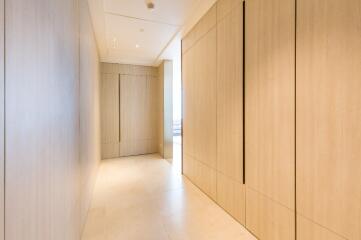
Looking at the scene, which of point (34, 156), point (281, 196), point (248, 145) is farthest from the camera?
point (248, 145)

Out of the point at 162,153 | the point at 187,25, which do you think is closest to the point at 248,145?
the point at 187,25

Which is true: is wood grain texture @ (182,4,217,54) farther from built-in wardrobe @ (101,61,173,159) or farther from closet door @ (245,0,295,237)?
built-in wardrobe @ (101,61,173,159)

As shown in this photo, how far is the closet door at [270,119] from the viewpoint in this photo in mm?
1758

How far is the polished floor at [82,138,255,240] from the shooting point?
2221 mm

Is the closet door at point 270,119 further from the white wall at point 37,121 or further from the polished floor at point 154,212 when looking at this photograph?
the white wall at point 37,121

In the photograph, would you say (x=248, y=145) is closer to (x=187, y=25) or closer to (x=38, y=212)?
(x=38, y=212)

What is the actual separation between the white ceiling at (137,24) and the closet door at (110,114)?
3.27 ft

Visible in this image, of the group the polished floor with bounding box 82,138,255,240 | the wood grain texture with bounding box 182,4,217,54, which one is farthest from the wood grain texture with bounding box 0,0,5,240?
the wood grain texture with bounding box 182,4,217,54

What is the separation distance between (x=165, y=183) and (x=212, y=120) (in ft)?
5.71

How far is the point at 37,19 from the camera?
1010 millimetres

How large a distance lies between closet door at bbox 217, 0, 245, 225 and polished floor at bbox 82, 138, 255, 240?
316 millimetres

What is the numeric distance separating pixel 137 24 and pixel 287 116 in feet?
10.1

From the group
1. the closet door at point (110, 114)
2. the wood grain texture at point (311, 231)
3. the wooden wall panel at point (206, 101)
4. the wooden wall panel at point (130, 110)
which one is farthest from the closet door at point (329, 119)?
the closet door at point (110, 114)

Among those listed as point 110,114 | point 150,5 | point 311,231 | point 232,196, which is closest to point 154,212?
point 232,196
